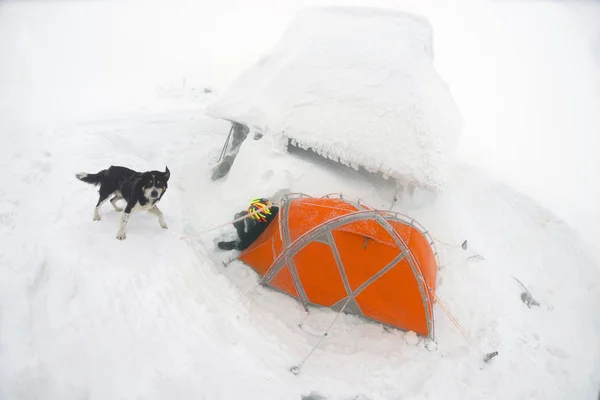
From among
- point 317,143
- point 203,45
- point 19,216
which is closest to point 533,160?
point 317,143

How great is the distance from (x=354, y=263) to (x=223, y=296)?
2114mm

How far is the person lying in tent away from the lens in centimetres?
A: 559

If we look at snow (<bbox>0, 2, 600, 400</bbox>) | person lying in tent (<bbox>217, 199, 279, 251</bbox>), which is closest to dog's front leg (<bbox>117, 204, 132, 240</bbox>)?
snow (<bbox>0, 2, 600, 400</bbox>)

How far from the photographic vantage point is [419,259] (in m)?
4.95

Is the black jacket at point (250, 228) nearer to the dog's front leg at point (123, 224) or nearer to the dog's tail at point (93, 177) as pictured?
the dog's front leg at point (123, 224)

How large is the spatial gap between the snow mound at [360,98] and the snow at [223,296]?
0.78 m

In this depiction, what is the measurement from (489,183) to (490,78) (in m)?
24.1

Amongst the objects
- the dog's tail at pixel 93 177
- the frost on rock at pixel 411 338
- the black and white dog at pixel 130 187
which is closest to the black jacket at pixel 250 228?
the black and white dog at pixel 130 187

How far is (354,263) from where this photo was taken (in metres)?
Result: 5.01

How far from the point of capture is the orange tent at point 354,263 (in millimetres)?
4891

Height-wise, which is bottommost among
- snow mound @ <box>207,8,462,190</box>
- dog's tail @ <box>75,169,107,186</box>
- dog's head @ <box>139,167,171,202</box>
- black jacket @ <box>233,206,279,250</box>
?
black jacket @ <box>233,206,279,250</box>

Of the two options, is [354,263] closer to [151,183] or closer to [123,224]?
[151,183]

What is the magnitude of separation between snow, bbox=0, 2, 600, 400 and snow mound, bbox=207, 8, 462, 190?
78cm

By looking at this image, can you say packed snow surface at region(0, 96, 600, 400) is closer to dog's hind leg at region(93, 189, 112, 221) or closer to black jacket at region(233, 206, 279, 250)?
dog's hind leg at region(93, 189, 112, 221)
